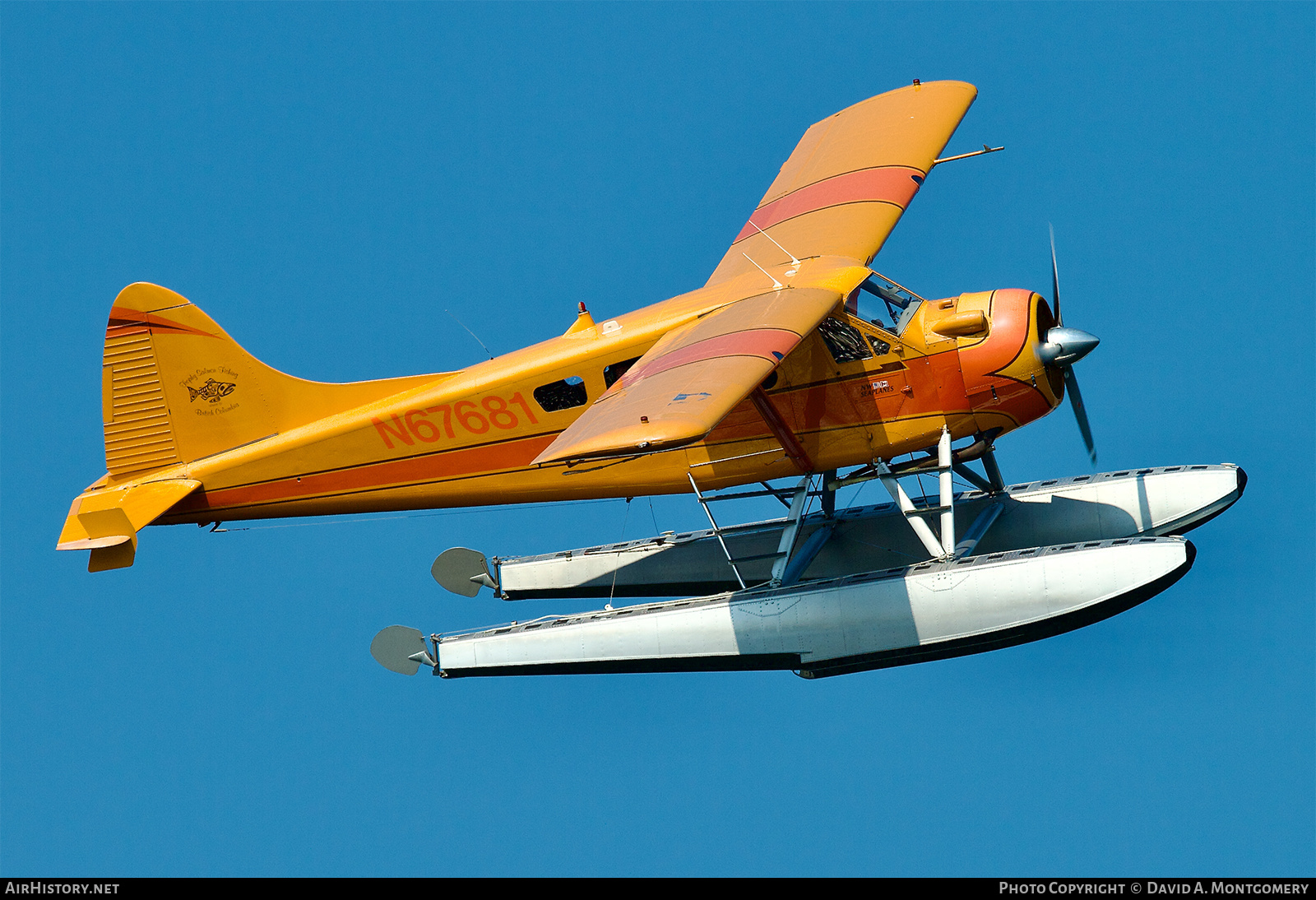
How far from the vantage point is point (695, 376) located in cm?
1397

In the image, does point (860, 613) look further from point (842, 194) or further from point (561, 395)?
point (842, 194)

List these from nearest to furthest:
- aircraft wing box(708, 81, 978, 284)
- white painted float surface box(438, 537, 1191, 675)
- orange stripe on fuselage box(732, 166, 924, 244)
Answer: white painted float surface box(438, 537, 1191, 675), aircraft wing box(708, 81, 978, 284), orange stripe on fuselage box(732, 166, 924, 244)

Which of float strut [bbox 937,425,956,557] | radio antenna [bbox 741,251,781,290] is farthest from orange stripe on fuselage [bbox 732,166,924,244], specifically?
float strut [bbox 937,425,956,557]

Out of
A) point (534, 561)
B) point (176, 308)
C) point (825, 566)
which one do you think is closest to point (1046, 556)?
point (825, 566)

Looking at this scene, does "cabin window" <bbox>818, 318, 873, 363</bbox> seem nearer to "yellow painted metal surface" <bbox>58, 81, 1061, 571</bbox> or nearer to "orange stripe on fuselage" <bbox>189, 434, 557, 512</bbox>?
"yellow painted metal surface" <bbox>58, 81, 1061, 571</bbox>

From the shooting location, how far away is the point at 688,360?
47.5ft

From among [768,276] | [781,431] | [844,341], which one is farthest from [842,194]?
[781,431]

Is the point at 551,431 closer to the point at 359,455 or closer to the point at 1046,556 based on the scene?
the point at 359,455

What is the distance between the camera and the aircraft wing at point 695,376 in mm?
12805

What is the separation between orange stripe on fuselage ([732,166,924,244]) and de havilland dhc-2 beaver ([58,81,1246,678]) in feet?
0.17

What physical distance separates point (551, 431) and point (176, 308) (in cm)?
425

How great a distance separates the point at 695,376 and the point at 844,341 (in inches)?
94.2

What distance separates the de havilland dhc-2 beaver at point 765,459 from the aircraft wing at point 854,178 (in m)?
0.06

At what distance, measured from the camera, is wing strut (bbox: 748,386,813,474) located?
1573cm
